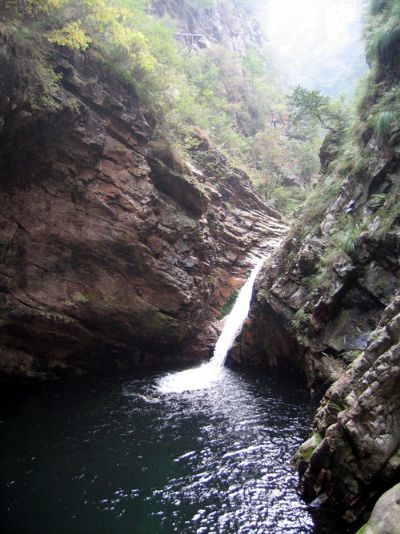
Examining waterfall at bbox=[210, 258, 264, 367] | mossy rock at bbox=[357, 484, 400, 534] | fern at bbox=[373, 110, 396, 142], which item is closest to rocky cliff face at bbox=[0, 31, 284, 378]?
waterfall at bbox=[210, 258, 264, 367]

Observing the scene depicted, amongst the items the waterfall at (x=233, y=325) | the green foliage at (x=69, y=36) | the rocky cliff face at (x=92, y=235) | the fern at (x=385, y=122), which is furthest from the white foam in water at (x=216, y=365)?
the green foliage at (x=69, y=36)

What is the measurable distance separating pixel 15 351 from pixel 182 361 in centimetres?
824

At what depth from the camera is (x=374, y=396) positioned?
8.21 metres

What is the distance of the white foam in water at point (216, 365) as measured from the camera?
61.0 feet

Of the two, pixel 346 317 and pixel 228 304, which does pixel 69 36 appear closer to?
pixel 346 317

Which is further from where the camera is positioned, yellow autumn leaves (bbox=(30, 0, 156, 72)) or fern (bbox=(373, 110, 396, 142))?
yellow autumn leaves (bbox=(30, 0, 156, 72))

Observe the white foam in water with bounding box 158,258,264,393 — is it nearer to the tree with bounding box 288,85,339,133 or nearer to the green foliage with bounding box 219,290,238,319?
the green foliage with bounding box 219,290,238,319

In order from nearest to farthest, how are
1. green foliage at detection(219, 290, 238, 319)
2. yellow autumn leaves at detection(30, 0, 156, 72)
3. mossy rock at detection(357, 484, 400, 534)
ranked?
1. mossy rock at detection(357, 484, 400, 534)
2. yellow autumn leaves at detection(30, 0, 156, 72)
3. green foliage at detection(219, 290, 238, 319)

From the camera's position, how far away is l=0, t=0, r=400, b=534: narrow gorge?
945 centimetres

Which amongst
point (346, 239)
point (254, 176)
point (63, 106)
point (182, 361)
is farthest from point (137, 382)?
point (254, 176)

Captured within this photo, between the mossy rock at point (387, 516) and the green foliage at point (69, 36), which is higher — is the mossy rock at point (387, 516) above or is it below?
below

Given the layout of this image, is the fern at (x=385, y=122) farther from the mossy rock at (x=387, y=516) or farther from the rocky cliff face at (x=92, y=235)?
the mossy rock at (x=387, y=516)

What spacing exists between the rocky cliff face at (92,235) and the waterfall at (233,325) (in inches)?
30.2

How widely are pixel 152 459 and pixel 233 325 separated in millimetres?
12177
